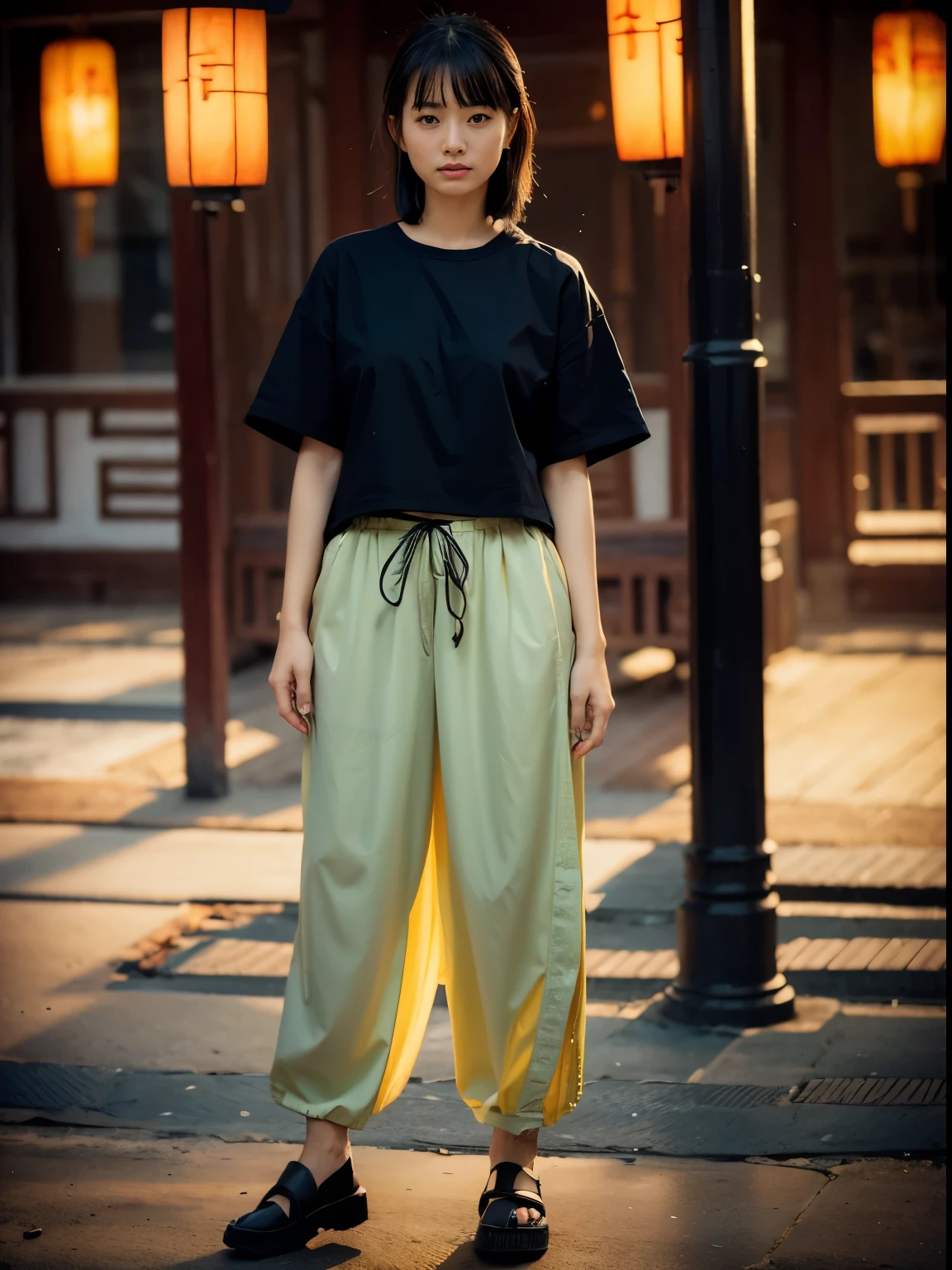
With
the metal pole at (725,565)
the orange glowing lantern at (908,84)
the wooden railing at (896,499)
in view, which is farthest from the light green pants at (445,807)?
the wooden railing at (896,499)

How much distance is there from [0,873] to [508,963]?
2688 millimetres

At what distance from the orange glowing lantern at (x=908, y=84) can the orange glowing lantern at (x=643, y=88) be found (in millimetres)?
4015

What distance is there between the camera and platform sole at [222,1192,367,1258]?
2.63 meters

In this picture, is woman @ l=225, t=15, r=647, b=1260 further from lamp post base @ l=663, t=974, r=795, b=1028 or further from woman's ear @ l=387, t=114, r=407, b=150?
lamp post base @ l=663, t=974, r=795, b=1028

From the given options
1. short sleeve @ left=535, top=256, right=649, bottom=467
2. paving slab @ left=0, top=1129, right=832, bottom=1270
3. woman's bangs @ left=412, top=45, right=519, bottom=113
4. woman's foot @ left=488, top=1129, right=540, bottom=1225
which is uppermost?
woman's bangs @ left=412, top=45, right=519, bottom=113

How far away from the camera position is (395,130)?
106 inches

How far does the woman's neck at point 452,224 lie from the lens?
8.74 ft

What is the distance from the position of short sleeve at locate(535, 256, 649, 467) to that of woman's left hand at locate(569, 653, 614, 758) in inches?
12.1

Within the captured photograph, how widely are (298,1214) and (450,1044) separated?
3.40ft

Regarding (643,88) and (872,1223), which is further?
(643,88)

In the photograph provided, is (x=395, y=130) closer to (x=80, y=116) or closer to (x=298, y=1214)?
(x=298, y=1214)

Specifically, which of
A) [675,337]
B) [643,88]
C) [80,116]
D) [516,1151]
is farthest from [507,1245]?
[80,116]

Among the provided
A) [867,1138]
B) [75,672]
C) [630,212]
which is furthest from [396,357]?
[630,212]

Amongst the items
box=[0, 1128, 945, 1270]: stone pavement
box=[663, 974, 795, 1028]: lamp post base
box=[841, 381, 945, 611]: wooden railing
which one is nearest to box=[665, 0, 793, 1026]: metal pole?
box=[663, 974, 795, 1028]: lamp post base
